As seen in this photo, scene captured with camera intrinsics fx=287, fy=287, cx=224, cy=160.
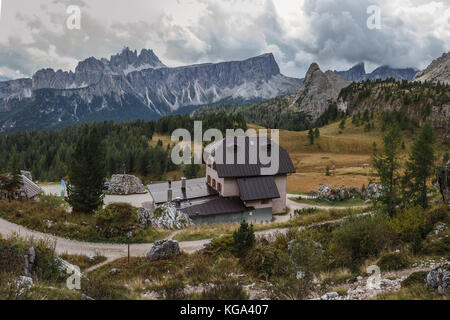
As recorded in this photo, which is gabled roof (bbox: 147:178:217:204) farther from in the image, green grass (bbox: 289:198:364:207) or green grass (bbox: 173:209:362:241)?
green grass (bbox: 289:198:364:207)

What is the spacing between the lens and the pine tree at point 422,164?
25.7m

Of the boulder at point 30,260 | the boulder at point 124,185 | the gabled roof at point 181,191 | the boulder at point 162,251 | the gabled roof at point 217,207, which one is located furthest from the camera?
the boulder at point 124,185

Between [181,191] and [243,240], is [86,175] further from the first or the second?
[243,240]

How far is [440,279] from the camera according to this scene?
29.3 feet

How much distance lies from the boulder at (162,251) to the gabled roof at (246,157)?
1712 cm

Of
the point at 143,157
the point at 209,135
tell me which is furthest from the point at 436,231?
the point at 209,135

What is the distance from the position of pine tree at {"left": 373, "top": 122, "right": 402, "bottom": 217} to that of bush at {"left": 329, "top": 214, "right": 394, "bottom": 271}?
23.0 ft

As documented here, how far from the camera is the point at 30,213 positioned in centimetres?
2297

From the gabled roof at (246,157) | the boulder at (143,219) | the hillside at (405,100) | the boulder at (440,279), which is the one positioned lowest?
the boulder at (143,219)

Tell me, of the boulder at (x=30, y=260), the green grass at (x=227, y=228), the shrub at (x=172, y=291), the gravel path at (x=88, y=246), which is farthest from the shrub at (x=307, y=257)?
the boulder at (x=30, y=260)

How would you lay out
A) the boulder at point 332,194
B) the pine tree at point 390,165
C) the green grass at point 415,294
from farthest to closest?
the boulder at point 332,194 < the pine tree at point 390,165 < the green grass at point 415,294

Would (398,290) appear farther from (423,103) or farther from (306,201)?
(423,103)

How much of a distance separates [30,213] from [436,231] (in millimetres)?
28424

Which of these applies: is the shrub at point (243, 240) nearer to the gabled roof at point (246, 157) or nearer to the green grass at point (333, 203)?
the gabled roof at point (246, 157)
